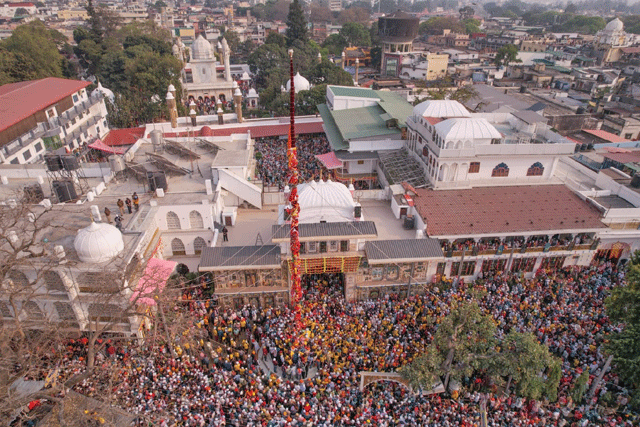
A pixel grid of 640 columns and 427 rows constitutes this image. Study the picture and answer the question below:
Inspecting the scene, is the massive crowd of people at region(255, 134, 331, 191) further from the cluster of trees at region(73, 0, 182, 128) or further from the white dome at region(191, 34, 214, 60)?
the white dome at region(191, 34, 214, 60)

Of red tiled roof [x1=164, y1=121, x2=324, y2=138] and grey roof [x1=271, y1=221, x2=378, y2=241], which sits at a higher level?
grey roof [x1=271, y1=221, x2=378, y2=241]

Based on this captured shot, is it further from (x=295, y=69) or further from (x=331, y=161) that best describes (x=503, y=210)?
(x=295, y=69)

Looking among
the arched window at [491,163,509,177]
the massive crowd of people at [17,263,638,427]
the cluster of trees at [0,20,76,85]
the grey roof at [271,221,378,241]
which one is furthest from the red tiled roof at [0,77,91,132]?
the arched window at [491,163,509,177]

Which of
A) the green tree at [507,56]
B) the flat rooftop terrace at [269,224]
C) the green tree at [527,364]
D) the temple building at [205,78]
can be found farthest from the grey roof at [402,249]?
the green tree at [507,56]

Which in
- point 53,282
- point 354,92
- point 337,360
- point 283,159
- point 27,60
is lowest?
point 337,360

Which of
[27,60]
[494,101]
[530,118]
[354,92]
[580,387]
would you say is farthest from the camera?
[27,60]

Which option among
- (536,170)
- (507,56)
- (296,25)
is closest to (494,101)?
(536,170)

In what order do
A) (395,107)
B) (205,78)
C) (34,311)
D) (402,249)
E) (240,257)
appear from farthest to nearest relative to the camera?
(205,78)
(395,107)
(402,249)
(240,257)
(34,311)
